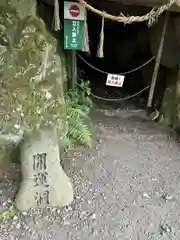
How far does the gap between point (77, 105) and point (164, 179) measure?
1.98 metres

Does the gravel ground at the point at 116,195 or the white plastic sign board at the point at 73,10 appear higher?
the white plastic sign board at the point at 73,10

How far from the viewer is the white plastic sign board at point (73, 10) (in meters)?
5.05

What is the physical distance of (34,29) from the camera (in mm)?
3973

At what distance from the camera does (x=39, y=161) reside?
3908 mm

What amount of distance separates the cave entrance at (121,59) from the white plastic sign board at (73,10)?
7.29 ft

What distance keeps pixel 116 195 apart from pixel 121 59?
5.33 m

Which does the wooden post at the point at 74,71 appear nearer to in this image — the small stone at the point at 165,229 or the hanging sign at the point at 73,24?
the hanging sign at the point at 73,24

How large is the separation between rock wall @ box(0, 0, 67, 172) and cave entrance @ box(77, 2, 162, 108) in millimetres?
3396

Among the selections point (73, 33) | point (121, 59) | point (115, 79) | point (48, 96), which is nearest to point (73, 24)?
point (73, 33)

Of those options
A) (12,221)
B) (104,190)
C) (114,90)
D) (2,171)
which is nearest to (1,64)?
(2,171)

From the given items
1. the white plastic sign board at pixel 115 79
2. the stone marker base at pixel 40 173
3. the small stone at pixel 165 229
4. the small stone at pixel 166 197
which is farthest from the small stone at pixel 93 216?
the white plastic sign board at pixel 115 79

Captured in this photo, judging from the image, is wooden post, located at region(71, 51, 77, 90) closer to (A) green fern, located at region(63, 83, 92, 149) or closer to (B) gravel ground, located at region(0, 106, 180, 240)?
(A) green fern, located at region(63, 83, 92, 149)

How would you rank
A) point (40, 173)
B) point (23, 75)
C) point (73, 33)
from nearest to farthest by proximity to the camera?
point (23, 75) → point (40, 173) → point (73, 33)

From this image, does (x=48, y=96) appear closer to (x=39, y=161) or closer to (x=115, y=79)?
(x=39, y=161)
